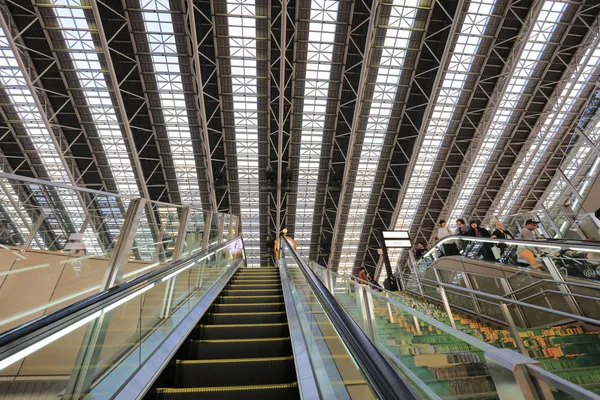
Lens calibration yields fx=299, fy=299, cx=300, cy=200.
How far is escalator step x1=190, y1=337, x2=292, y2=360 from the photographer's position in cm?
318

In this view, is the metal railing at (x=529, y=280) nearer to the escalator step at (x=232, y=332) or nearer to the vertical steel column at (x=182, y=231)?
the escalator step at (x=232, y=332)

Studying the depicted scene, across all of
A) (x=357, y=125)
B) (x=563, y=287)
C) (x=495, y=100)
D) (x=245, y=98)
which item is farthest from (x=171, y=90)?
(x=495, y=100)

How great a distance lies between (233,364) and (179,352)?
2.35 feet

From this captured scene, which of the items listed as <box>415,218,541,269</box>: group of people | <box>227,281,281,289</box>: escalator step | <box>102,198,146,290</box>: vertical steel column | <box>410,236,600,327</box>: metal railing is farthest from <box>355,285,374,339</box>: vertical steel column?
<box>415,218,541,269</box>: group of people

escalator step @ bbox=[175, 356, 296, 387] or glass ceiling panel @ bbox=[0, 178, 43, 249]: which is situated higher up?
glass ceiling panel @ bbox=[0, 178, 43, 249]

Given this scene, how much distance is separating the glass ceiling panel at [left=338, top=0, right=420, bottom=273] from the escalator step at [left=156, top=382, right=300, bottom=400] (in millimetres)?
16091

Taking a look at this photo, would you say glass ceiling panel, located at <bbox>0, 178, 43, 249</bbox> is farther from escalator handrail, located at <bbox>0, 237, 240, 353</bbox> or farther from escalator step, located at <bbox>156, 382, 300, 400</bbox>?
escalator step, located at <bbox>156, 382, 300, 400</bbox>

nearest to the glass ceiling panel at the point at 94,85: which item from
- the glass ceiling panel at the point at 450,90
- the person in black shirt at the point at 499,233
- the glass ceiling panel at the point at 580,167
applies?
the person in black shirt at the point at 499,233

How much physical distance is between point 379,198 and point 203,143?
13685 mm

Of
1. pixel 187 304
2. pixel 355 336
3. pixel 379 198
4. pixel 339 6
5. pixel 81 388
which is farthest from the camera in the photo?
pixel 379 198

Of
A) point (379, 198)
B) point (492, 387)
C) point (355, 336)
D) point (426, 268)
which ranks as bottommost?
point (492, 387)

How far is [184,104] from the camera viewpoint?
17.2 m

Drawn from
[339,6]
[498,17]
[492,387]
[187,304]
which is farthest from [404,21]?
[492,387]

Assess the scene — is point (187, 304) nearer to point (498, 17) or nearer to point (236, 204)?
point (498, 17)
